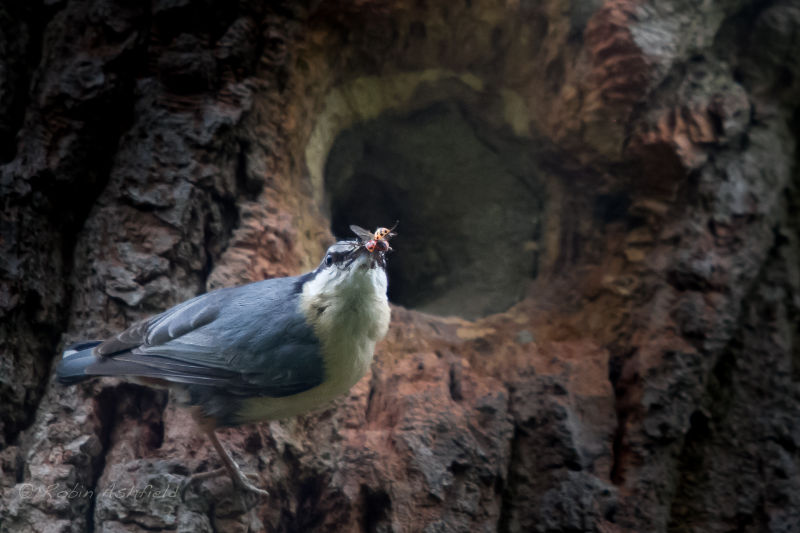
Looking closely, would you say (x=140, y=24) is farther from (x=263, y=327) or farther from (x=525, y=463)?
(x=525, y=463)

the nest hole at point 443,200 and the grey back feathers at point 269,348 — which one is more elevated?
the nest hole at point 443,200

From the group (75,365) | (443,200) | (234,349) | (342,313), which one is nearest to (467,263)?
(443,200)

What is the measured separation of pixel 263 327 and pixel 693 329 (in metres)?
2.05

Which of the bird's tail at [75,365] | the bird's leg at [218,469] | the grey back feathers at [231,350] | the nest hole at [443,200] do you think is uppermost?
the nest hole at [443,200]

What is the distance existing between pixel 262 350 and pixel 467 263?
2066mm

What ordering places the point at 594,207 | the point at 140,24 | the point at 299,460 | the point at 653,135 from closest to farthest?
1. the point at 299,460
2. the point at 140,24
3. the point at 653,135
4. the point at 594,207

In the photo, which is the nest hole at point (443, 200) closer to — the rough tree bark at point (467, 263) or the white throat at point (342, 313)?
the rough tree bark at point (467, 263)

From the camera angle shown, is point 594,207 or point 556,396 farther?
point 594,207

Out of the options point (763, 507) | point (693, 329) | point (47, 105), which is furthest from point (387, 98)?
point (763, 507)

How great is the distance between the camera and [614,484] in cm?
288

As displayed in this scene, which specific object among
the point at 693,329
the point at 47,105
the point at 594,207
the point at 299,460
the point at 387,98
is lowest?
the point at 299,460

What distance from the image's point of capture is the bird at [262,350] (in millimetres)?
2283

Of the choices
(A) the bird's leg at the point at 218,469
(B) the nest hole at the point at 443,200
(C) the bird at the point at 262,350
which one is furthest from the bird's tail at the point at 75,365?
(B) the nest hole at the point at 443,200

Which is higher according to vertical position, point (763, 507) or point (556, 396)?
point (556, 396)
